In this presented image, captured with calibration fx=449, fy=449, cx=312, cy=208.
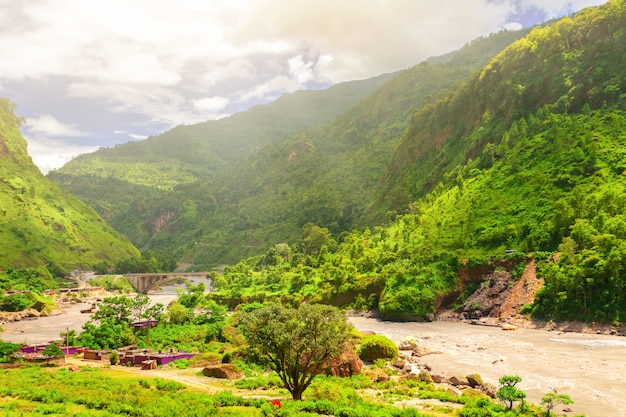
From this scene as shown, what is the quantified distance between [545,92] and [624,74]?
66.3 ft

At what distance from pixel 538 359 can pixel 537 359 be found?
113mm

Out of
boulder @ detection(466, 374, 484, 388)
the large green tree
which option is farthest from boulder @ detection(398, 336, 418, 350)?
the large green tree

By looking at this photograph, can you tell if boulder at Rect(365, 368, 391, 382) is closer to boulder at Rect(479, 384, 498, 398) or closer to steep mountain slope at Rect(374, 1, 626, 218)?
boulder at Rect(479, 384, 498, 398)

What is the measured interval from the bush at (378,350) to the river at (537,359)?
13.7 feet

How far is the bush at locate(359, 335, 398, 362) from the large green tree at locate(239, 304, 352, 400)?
2418 cm

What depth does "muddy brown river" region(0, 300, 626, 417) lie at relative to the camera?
42.1 metres

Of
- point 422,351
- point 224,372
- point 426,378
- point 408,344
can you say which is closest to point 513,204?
point 408,344

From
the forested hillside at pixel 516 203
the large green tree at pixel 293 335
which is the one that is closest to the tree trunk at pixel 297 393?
the large green tree at pixel 293 335

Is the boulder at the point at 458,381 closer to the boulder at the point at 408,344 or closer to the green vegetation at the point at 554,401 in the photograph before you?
the green vegetation at the point at 554,401

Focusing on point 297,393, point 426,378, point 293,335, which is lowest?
point 426,378

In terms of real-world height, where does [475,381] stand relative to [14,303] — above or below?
above

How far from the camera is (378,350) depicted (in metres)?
59.8

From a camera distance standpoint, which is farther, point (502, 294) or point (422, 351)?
point (502, 294)

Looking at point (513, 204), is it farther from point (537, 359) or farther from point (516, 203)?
point (537, 359)
